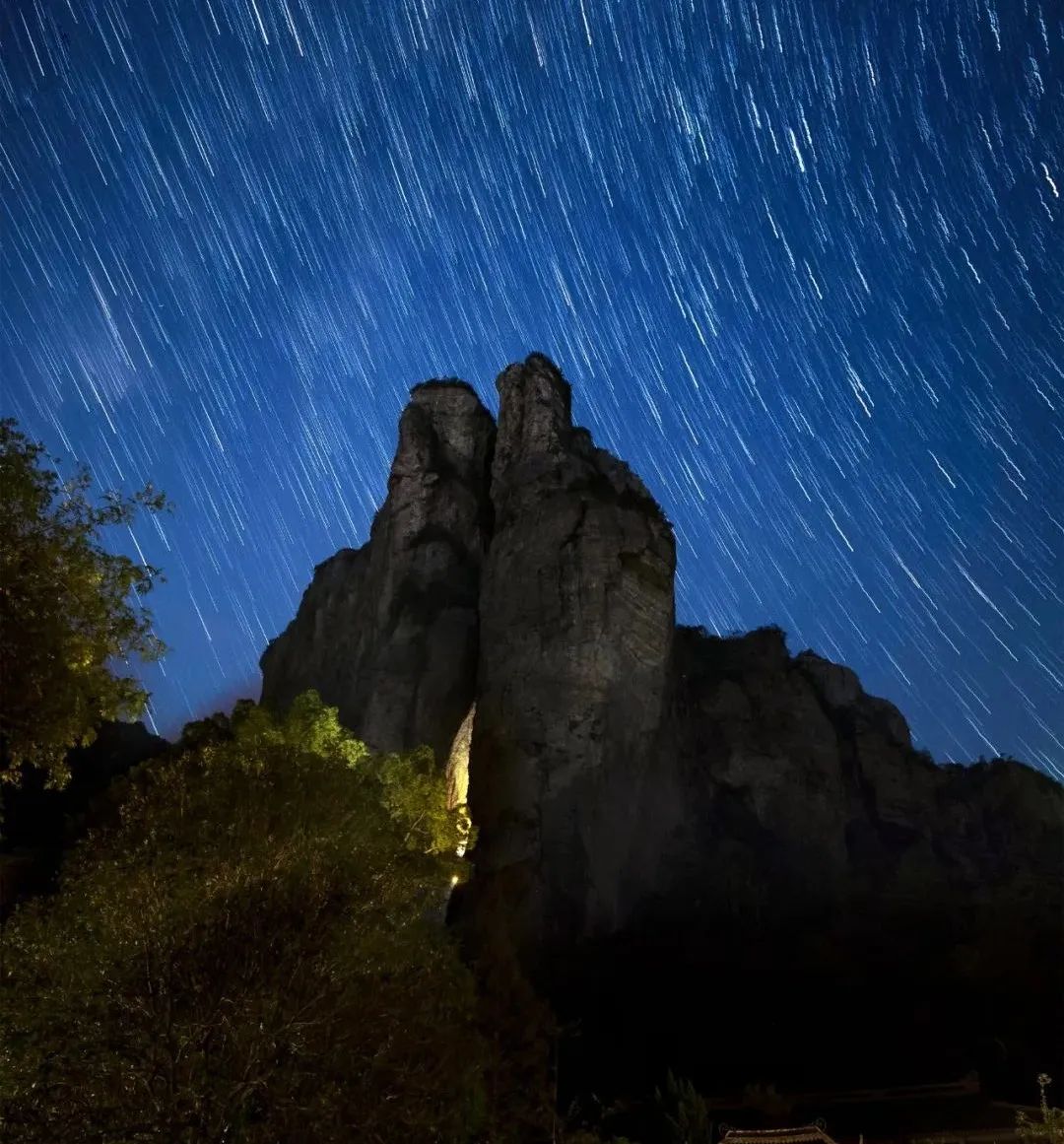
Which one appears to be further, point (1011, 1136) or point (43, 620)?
point (1011, 1136)

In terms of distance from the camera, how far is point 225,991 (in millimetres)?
11859

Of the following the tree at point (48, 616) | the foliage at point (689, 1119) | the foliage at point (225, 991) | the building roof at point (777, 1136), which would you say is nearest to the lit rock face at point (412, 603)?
the foliage at point (689, 1119)

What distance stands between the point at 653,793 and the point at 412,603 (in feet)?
49.2

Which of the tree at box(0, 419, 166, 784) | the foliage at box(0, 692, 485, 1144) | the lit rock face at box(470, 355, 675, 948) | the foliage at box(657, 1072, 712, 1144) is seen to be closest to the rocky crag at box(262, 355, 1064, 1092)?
the lit rock face at box(470, 355, 675, 948)

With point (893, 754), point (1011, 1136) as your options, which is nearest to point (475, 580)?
point (893, 754)

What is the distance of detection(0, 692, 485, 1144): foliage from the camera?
10.7 meters

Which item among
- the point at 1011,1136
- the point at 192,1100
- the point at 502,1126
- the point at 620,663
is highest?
the point at 620,663

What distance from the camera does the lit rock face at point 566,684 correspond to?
3778cm

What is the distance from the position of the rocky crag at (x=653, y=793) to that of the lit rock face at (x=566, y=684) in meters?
0.12

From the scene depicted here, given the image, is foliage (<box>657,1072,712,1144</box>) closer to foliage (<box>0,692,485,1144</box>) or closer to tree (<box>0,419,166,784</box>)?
foliage (<box>0,692,485,1144</box>)

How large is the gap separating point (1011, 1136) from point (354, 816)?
17249 mm

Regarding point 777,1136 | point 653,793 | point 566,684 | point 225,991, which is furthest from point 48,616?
point 653,793

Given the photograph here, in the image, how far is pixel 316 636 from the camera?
52.2 meters

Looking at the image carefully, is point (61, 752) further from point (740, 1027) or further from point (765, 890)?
point (765, 890)
